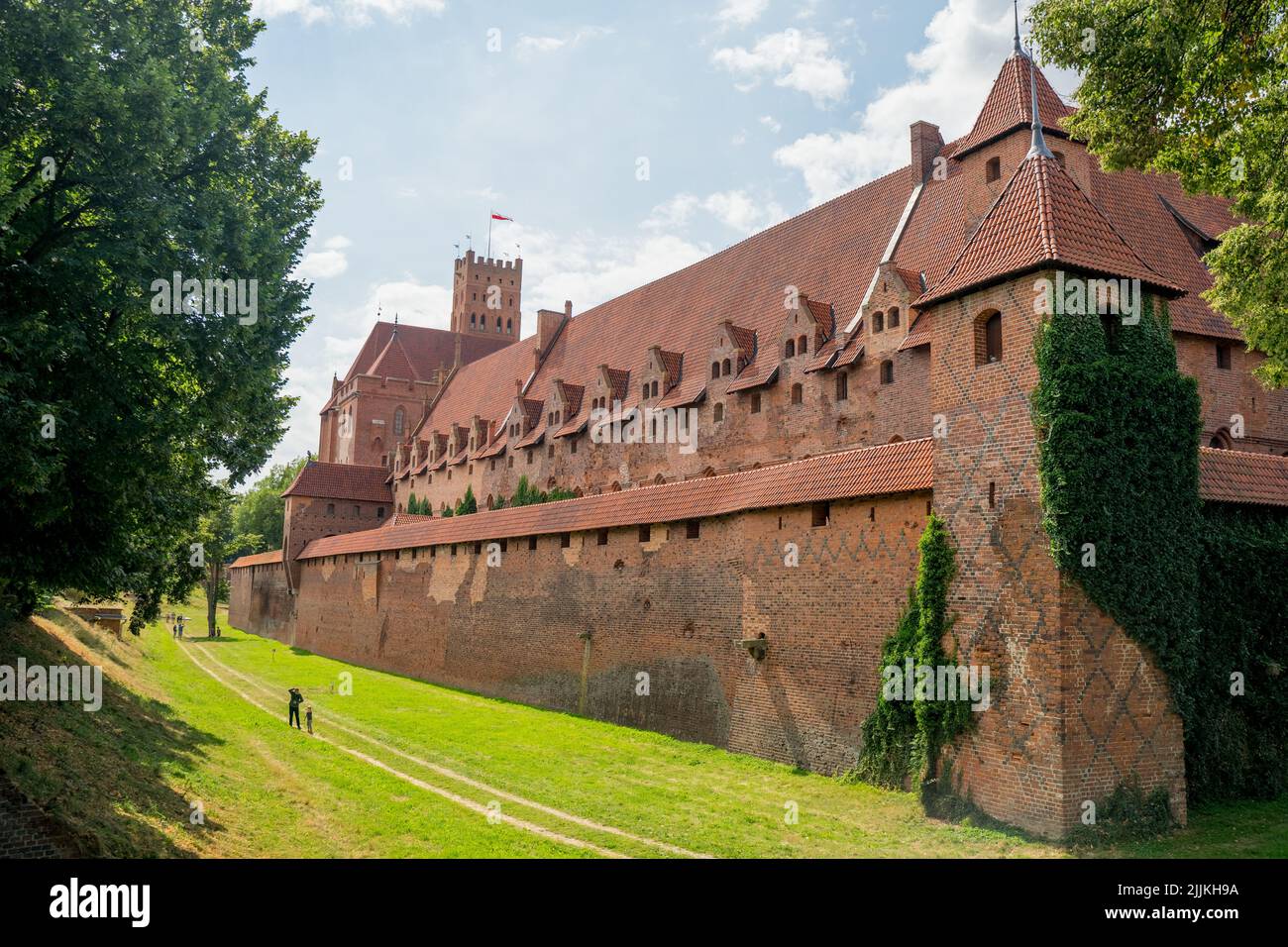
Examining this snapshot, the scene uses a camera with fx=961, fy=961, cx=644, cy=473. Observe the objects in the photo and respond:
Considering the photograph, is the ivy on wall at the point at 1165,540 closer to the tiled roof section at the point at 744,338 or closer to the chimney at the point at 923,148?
the chimney at the point at 923,148

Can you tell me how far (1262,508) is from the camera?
15.2 metres

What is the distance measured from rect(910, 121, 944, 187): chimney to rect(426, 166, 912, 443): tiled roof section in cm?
40

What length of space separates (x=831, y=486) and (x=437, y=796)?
8293 mm


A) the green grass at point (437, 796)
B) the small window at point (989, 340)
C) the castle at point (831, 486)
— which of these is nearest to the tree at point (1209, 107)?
the castle at point (831, 486)

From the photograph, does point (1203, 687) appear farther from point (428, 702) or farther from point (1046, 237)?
point (428, 702)

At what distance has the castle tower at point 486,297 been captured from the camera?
75.3 metres

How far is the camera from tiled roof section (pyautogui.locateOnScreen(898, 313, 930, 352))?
22.6m

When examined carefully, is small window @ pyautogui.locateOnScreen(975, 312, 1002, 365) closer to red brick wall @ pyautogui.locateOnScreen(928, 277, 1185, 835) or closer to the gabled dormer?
red brick wall @ pyautogui.locateOnScreen(928, 277, 1185, 835)

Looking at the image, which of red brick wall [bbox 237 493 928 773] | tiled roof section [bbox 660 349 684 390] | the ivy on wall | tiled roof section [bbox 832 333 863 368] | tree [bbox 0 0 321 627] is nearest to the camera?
tree [bbox 0 0 321 627]

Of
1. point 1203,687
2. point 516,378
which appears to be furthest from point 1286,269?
point 516,378

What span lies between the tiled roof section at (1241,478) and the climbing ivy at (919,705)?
413cm

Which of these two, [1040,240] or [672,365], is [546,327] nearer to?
[672,365]

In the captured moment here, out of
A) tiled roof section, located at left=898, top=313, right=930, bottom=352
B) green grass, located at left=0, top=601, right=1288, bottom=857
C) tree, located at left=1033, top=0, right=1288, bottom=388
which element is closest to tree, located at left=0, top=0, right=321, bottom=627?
green grass, located at left=0, top=601, right=1288, bottom=857

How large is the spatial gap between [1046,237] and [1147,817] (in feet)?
26.0
